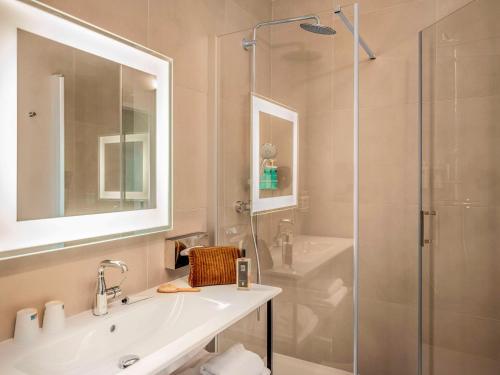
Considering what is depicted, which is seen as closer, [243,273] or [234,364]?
[234,364]

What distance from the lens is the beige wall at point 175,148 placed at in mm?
1101

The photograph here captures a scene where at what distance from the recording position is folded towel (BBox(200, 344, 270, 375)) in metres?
1.22

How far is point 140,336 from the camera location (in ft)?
4.19

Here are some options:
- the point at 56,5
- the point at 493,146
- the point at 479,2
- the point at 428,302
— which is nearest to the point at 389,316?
the point at 428,302

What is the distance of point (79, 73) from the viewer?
3.87 feet

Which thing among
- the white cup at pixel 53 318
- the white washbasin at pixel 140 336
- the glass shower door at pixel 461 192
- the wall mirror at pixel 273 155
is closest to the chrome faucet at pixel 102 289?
the white washbasin at pixel 140 336

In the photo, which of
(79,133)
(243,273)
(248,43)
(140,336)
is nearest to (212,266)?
(243,273)

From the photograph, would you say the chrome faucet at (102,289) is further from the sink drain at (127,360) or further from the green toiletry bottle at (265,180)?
the green toiletry bottle at (265,180)

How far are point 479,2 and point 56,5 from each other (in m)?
1.63

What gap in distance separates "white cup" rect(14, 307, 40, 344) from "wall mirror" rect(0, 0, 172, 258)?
172mm

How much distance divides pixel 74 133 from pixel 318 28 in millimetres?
1116

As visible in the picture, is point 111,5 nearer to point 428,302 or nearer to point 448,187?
point 448,187

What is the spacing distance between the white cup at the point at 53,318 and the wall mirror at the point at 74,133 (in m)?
0.17

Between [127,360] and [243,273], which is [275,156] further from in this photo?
[127,360]
